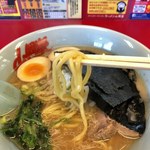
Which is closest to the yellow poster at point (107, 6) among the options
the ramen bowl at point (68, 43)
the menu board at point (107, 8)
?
the menu board at point (107, 8)

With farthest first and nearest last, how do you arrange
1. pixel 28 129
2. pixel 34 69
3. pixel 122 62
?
pixel 34 69 → pixel 28 129 → pixel 122 62

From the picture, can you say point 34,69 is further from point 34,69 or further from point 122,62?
point 122,62

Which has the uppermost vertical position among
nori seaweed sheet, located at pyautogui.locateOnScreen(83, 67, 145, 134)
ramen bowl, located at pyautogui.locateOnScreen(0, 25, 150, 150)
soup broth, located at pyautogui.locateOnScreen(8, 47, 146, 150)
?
ramen bowl, located at pyautogui.locateOnScreen(0, 25, 150, 150)

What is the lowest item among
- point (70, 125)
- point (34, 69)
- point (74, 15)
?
point (70, 125)

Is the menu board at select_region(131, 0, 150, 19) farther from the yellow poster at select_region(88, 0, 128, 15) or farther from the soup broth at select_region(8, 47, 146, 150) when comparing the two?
the soup broth at select_region(8, 47, 146, 150)

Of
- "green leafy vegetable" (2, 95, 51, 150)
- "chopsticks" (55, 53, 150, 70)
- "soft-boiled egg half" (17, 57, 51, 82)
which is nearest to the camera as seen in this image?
"chopsticks" (55, 53, 150, 70)

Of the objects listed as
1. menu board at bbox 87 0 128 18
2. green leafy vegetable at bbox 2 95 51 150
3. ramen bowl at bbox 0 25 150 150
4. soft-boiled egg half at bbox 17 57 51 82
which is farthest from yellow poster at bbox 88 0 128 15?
green leafy vegetable at bbox 2 95 51 150

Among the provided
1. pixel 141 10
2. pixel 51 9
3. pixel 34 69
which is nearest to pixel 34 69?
pixel 34 69
